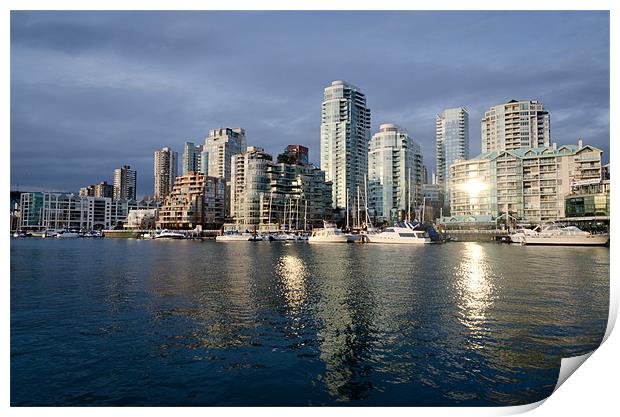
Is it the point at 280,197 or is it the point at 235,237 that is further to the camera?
the point at 280,197

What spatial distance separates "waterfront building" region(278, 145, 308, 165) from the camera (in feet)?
318

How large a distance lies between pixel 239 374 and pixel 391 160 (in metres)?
105

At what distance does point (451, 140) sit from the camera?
158625 mm

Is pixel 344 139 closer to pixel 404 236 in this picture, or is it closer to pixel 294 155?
pixel 294 155

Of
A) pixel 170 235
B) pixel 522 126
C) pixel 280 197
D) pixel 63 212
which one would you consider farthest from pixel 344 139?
pixel 63 212

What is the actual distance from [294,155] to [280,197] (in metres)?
17.0

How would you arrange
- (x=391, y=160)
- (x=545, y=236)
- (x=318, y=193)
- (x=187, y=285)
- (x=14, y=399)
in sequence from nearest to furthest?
1. (x=14, y=399)
2. (x=187, y=285)
3. (x=545, y=236)
4. (x=318, y=193)
5. (x=391, y=160)

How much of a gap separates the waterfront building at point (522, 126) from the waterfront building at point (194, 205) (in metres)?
62.2

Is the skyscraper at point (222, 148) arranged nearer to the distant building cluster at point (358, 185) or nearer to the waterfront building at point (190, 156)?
the distant building cluster at point (358, 185)

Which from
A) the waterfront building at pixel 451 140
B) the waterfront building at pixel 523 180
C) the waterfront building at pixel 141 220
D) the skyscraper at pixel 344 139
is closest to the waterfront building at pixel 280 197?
the skyscraper at pixel 344 139

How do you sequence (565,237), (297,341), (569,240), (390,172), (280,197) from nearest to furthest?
(297,341) < (569,240) < (565,237) < (280,197) < (390,172)
